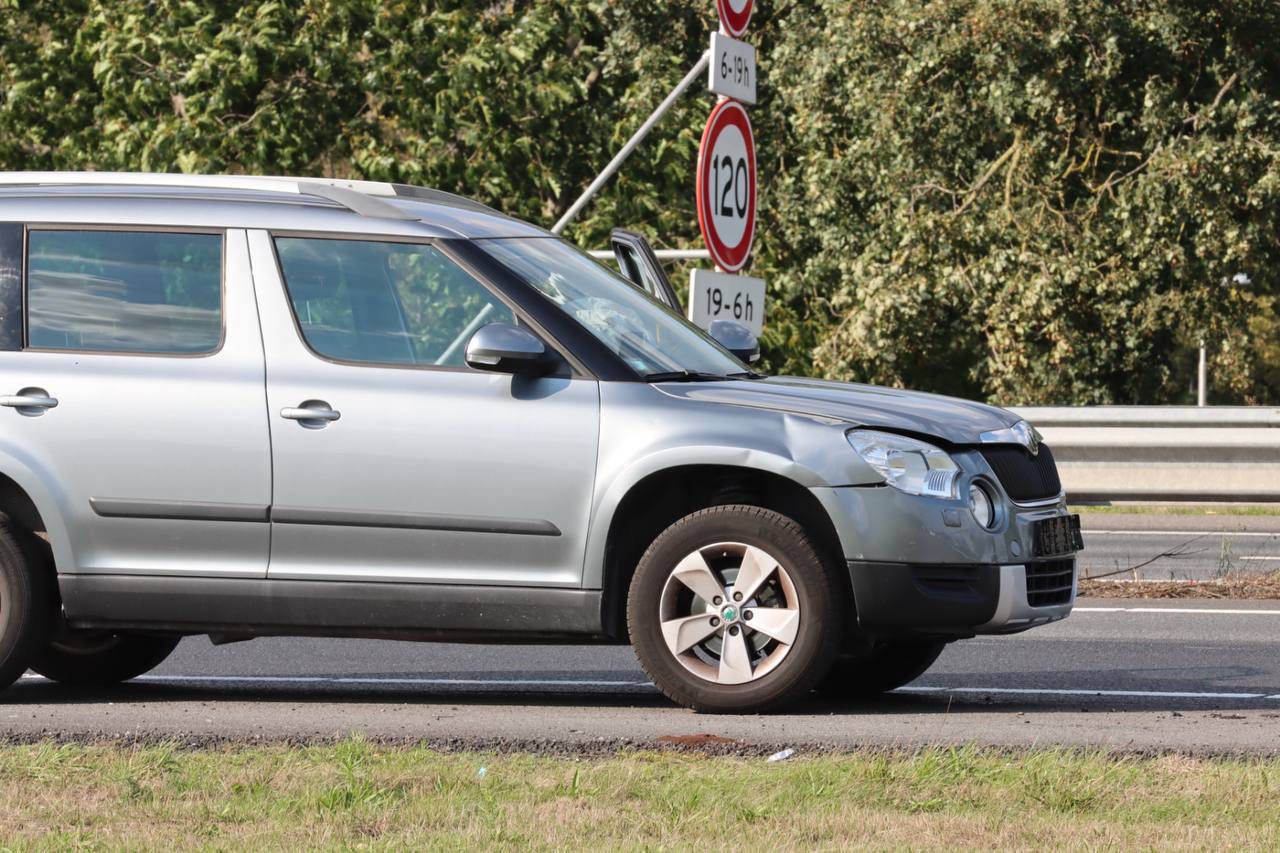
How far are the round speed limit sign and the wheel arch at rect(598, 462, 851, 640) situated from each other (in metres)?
4.10

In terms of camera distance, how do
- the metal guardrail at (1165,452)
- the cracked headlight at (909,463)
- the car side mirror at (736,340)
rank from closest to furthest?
the cracked headlight at (909,463), the car side mirror at (736,340), the metal guardrail at (1165,452)

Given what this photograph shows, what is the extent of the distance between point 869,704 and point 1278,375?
212 feet

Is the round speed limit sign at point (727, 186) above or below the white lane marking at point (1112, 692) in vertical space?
above

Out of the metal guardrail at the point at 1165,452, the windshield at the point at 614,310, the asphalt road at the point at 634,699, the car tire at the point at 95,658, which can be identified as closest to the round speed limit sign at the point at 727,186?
the asphalt road at the point at 634,699

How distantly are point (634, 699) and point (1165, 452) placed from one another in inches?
346

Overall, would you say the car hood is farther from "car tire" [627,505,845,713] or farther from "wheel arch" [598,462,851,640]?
"car tire" [627,505,845,713]

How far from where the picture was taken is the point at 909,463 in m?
6.28

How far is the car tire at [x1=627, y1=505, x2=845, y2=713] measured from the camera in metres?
6.28

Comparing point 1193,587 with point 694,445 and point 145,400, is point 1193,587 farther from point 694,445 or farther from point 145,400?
point 145,400

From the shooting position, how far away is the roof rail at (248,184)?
6914 millimetres

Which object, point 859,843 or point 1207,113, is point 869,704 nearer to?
point 859,843

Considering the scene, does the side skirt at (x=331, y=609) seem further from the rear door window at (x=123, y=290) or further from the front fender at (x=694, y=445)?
the rear door window at (x=123, y=290)

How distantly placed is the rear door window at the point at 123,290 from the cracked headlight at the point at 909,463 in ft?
7.37

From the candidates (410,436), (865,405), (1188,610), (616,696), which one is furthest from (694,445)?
(1188,610)
